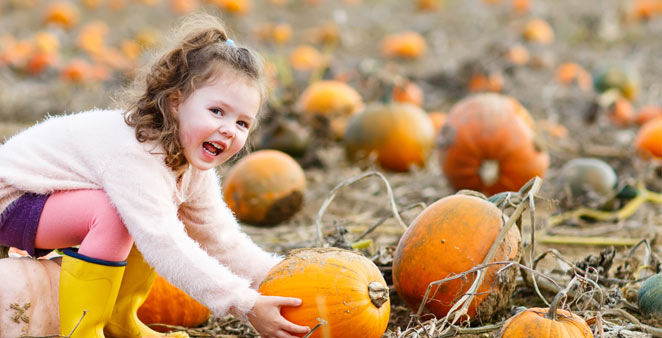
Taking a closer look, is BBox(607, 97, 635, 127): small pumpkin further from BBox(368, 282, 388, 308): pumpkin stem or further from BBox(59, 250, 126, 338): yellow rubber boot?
BBox(59, 250, 126, 338): yellow rubber boot

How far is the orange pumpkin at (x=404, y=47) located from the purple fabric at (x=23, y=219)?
26.8 feet

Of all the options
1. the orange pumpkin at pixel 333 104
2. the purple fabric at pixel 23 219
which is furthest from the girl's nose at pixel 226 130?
the orange pumpkin at pixel 333 104

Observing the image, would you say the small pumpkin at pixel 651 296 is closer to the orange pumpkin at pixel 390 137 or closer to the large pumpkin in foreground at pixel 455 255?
the large pumpkin in foreground at pixel 455 255

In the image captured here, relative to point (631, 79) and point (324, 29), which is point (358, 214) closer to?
point (631, 79)

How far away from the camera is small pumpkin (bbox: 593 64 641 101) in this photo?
772 cm

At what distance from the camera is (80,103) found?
8.11m

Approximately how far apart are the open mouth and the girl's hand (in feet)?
1.84

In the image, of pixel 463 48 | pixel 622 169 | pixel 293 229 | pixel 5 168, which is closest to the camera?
pixel 5 168

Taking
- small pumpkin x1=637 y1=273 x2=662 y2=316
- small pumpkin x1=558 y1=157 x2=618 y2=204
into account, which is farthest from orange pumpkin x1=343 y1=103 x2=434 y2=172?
small pumpkin x1=637 y1=273 x2=662 y2=316

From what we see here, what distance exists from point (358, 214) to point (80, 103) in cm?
445

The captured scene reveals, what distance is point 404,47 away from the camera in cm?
1044

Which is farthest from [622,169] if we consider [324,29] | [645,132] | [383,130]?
[324,29]

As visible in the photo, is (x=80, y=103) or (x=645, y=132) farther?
(x=80, y=103)

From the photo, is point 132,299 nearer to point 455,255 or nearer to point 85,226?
point 85,226
